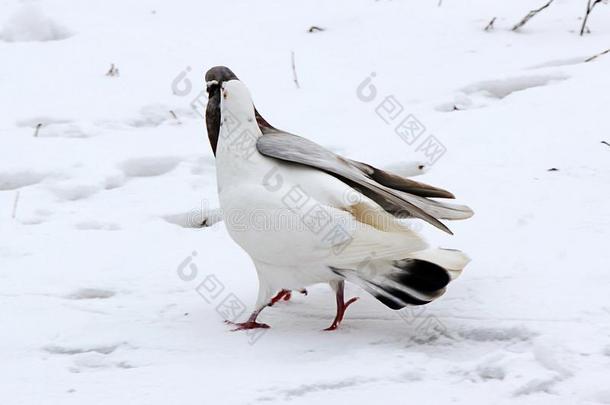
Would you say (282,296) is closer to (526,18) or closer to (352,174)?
(352,174)

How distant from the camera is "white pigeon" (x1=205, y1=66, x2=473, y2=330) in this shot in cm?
285

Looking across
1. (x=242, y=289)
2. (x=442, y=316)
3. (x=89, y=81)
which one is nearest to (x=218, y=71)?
(x=242, y=289)

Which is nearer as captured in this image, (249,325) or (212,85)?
(249,325)

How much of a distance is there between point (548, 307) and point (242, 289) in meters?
1.07

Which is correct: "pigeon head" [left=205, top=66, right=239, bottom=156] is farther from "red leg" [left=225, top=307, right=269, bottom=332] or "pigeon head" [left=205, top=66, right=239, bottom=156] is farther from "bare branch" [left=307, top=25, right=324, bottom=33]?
"bare branch" [left=307, top=25, right=324, bottom=33]

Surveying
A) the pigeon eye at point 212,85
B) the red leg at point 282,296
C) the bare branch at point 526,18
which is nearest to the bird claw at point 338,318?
the red leg at point 282,296

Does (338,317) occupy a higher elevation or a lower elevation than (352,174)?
lower

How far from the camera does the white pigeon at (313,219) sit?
9.36ft

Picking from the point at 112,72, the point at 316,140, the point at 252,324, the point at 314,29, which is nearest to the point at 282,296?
the point at 252,324

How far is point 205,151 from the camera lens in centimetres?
453

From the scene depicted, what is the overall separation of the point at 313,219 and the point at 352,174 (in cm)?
29

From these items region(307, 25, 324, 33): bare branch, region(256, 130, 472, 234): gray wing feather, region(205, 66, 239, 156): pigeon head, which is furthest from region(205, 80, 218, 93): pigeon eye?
region(307, 25, 324, 33): bare branch

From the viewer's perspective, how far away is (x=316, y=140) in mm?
4559

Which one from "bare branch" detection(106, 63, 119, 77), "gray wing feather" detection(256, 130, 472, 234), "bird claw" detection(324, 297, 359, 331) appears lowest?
"bird claw" detection(324, 297, 359, 331)
